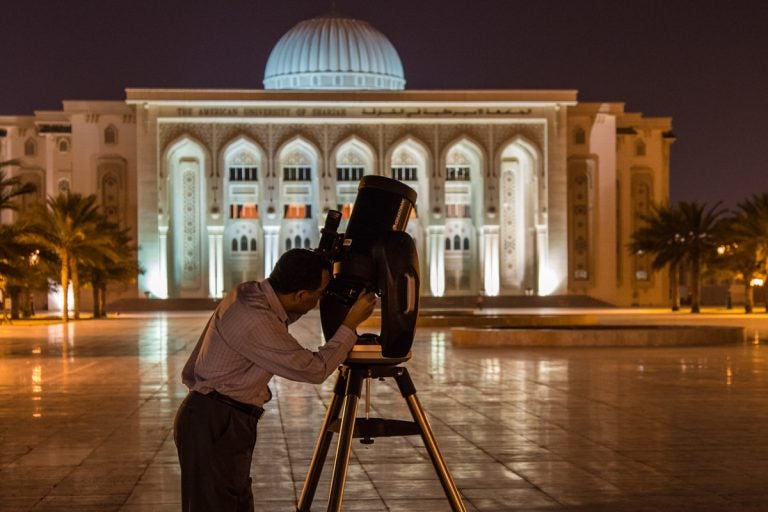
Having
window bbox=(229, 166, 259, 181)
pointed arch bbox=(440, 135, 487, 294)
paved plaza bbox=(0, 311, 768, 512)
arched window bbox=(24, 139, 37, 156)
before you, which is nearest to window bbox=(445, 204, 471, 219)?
pointed arch bbox=(440, 135, 487, 294)

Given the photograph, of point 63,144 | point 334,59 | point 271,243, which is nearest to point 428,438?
point 271,243

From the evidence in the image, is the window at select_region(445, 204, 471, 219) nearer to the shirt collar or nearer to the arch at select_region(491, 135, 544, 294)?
the arch at select_region(491, 135, 544, 294)

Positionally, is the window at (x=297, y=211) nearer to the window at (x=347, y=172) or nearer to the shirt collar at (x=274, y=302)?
the window at (x=347, y=172)

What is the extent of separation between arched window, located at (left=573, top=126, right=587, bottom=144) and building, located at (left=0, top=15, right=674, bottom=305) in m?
0.06

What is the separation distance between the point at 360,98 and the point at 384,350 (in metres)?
51.4

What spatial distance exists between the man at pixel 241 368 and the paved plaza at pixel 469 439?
1811mm

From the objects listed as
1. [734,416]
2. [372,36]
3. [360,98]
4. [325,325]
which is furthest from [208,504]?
[372,36]

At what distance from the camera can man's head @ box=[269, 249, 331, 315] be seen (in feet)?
13.9

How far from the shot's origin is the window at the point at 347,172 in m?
56.2

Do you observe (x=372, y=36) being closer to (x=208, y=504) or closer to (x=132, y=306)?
(x=132, y=306)

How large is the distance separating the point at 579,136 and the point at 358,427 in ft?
179

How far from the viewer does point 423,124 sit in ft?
182

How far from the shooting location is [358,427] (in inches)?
185

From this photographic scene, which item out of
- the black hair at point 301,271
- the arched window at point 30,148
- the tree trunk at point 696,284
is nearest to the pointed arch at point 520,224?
the tree trunk at point 696,284
